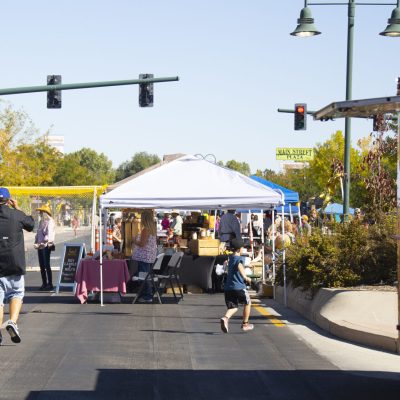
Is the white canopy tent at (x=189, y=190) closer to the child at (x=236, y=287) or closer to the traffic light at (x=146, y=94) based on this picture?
the child at (x=236, y=287)

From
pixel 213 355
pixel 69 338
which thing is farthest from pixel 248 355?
pixel 69 338

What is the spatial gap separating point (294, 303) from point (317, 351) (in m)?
5.87

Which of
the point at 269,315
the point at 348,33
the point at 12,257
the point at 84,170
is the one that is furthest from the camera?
the point at 84,170

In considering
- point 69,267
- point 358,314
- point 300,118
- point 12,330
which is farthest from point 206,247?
point 12,330

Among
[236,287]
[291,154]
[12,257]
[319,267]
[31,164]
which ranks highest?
[31,164]

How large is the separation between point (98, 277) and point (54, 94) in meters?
10.7

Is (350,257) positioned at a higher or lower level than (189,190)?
lower

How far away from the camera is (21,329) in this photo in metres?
15.5

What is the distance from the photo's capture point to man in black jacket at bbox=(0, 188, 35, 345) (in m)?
13.2

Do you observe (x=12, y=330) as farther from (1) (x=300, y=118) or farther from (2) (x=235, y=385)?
(1) (x=300, y=118)

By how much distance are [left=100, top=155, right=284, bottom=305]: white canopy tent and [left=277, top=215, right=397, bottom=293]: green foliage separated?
205 cm

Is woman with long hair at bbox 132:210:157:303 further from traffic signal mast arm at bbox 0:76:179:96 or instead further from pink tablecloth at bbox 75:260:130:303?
traffic signal mast arm at bbox 0:76:179:96

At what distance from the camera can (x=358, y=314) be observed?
15.1 metres

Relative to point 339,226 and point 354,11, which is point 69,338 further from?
point 354,11
